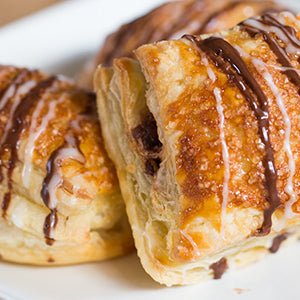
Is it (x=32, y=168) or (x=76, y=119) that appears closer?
(x=32, y=168)

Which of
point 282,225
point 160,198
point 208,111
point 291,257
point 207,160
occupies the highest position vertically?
point 208,111

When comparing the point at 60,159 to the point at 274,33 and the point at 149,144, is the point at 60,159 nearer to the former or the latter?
the point at 149,144

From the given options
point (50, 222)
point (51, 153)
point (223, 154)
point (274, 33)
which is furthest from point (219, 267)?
point (274, 33)

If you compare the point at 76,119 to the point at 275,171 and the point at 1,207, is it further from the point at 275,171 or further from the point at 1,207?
the point at 275,171

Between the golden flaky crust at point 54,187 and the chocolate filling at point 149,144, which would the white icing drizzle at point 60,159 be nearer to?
the golden flaky crust at point 54,187

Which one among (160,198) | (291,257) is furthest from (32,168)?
(291,257)

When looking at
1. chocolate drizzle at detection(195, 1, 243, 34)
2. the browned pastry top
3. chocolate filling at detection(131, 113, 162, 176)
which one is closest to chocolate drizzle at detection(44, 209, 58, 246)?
chocolate filling at detection(131, 113, 162, 176)
